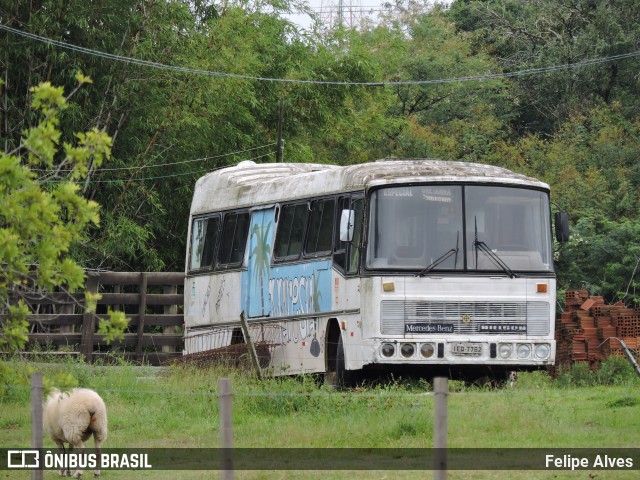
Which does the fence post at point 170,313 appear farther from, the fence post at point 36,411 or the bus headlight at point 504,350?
the fence post at point 36,411

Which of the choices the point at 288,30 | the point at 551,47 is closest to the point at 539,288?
the point at 288,30

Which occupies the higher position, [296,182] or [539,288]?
[296,182]

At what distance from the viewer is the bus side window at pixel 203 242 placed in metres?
25.8

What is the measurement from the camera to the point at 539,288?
19.8 meters

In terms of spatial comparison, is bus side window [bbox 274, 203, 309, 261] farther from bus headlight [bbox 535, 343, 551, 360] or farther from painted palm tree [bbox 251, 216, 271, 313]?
bus headlight [bbox 535, 343, 551, 360]

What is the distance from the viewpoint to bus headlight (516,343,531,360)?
1952 cm

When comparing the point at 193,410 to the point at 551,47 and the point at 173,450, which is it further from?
the point at 551,47

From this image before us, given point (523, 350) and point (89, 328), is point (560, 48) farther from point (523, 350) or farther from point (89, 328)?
point (523, 350)

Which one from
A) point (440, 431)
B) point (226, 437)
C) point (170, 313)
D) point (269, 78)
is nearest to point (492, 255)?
point (226, 437)

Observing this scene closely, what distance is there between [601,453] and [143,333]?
18.3m

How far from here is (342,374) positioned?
803 inches

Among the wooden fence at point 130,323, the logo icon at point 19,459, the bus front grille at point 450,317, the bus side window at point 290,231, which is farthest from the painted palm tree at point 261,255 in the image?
the logo icon at point 19,459

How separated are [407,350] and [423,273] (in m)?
1.07

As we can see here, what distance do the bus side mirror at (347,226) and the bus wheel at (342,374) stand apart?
161cm
